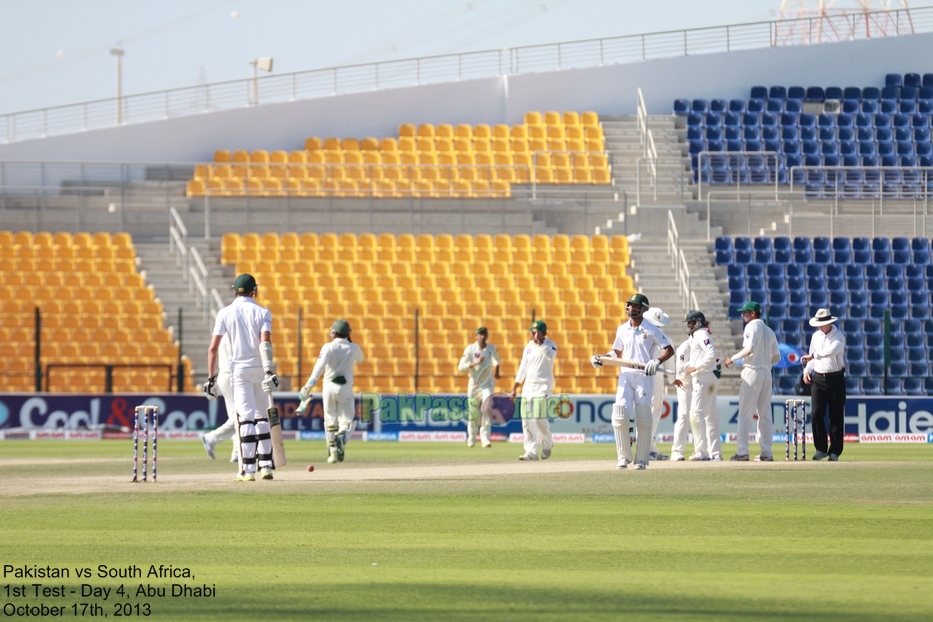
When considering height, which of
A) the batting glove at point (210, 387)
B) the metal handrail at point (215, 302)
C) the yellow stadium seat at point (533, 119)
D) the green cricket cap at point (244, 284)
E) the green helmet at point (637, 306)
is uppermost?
the yellow stadium seat at point (533, 119)

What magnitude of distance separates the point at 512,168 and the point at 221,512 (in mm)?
29573

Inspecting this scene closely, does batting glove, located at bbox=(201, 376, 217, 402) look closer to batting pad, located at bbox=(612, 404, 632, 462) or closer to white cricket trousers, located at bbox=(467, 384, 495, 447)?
batting pad, located at bbox=(612, 404, 632, 462)

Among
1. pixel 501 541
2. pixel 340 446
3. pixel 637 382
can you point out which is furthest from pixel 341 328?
pixel 501 541

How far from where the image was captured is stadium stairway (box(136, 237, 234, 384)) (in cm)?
3284

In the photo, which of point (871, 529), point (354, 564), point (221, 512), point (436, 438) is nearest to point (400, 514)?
point (221, 512)

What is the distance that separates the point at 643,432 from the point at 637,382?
0.60 m

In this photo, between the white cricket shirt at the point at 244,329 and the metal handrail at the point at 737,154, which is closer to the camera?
the white cricket shirt at the point at 244,329

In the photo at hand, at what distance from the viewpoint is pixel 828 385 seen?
766 inches

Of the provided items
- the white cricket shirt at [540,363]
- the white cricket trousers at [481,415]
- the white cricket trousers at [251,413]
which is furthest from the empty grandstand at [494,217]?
the white cricket trousers at [251,413]

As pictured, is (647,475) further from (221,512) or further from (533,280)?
(533,280)

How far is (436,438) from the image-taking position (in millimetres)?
28953

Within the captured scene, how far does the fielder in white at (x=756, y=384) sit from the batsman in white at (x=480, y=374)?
6.25m

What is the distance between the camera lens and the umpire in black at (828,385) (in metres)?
19.4

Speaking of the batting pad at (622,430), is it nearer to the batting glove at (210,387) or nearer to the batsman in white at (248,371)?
the batsman in white at (248,371)
